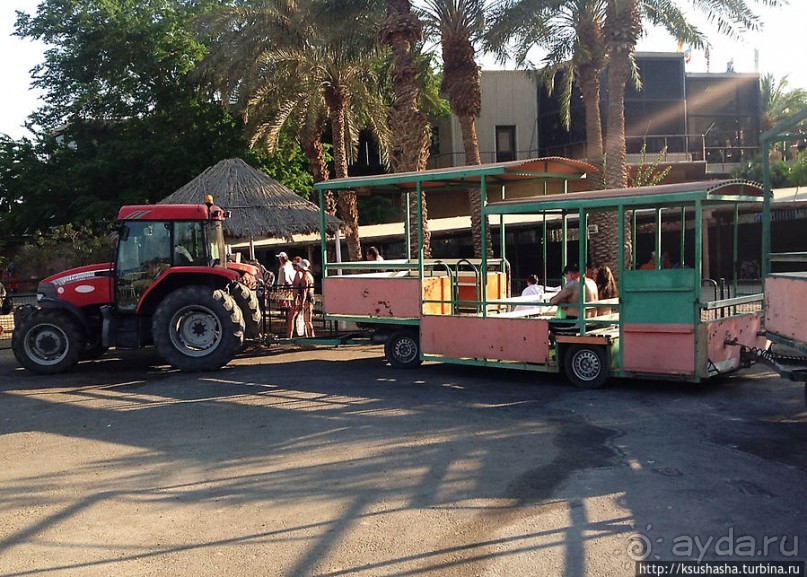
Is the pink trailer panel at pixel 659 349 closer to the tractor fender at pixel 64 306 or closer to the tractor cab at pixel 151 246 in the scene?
the tractor cab at pixel 151 246

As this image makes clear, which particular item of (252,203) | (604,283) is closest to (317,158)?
(252,203)

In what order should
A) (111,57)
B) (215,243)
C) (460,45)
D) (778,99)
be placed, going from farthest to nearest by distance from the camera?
1. (778,99)
2. (111,57)
3. (460,45)
4. (215,243)

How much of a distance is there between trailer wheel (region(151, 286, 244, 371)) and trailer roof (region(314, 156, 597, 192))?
249 cm

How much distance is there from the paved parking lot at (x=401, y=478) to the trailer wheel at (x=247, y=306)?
2.14 meters

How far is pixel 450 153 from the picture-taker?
34.8 m

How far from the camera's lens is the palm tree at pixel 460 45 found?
710 inches

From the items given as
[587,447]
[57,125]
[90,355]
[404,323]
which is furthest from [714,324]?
[57,125]

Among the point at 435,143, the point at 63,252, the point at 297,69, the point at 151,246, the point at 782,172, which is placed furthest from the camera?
the point at 435,143

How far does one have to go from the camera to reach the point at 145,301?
11773 mm

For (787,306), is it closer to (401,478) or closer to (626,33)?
(401,478)

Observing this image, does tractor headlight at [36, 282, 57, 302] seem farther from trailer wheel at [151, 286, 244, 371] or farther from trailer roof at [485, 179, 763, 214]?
trailer roof at [485, 179, 763, 214]

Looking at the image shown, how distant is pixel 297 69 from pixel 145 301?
35.9 ft

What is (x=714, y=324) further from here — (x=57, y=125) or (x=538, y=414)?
(x=57, y=125)

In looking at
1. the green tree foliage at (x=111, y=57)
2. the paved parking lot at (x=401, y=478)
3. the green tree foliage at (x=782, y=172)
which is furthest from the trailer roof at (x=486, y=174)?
the green tree foliage at (x=782, y=172)
